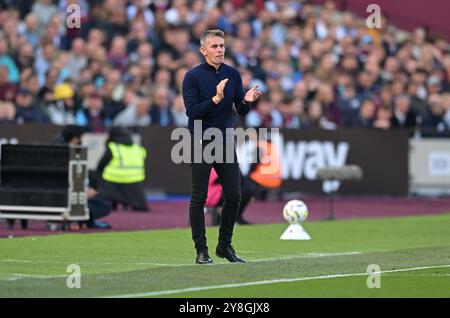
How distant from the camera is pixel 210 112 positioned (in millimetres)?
13805

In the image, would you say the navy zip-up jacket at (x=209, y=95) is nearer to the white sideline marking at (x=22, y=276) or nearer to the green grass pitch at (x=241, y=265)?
the green grass pitch at (x=241, y=265)

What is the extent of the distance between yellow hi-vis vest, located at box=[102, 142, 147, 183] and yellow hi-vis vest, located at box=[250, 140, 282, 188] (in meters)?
2.55

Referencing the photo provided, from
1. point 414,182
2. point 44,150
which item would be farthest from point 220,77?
point 414,182

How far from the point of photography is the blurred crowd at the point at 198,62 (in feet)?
89.0

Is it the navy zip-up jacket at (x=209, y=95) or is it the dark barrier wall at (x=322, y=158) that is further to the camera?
the dark barrier wall at (x=322, y=158)

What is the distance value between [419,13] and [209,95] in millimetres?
25975

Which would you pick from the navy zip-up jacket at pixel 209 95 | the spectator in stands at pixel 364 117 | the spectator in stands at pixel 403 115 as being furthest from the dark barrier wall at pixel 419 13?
the navy zip-up jacket at pixel 209 95

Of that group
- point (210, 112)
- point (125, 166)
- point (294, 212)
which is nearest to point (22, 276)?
point (210, 112)

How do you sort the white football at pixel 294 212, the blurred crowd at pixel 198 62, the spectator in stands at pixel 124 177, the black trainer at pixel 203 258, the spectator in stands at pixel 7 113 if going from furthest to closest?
the blurred crowd at pixel 198 62
the spectator in stands at pixel 7 113
the spectator in stands at pixel 124 177
the white football at pixel 294 212
the black trainer at pixel 203 258

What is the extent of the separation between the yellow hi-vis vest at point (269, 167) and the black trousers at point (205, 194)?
11.9 metres

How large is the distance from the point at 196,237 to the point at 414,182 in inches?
655

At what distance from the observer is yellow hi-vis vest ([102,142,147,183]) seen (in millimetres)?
24797
